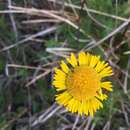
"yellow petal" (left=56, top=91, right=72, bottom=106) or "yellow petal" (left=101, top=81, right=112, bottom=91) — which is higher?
"yellow petal" (left=101, top=81, right=112, bottom=91)

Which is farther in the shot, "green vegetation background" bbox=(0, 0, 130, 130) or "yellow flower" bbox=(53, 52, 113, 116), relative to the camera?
"green vegetation background" bbox=(0, 0, 130, 130)

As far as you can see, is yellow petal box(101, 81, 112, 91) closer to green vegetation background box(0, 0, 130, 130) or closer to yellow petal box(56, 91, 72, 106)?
yellow petal box(56, 91, 72, 106)

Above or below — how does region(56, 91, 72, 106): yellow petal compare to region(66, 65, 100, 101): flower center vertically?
below

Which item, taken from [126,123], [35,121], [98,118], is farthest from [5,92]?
[126,123]

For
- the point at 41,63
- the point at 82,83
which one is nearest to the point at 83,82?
the point at 82,83

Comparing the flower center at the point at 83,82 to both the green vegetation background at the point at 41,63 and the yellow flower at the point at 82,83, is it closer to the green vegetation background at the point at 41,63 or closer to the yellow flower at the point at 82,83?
the yellow flower at the point at 82,83

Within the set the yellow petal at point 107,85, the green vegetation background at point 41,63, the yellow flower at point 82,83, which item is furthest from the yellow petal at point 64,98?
the green vegetation background at point 41,63

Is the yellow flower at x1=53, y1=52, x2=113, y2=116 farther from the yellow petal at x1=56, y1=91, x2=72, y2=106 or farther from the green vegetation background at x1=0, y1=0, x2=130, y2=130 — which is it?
the green vegetation background at x1=0, y1=0, x2=130, y2=130

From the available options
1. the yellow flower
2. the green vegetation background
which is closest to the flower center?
the yellow flower
